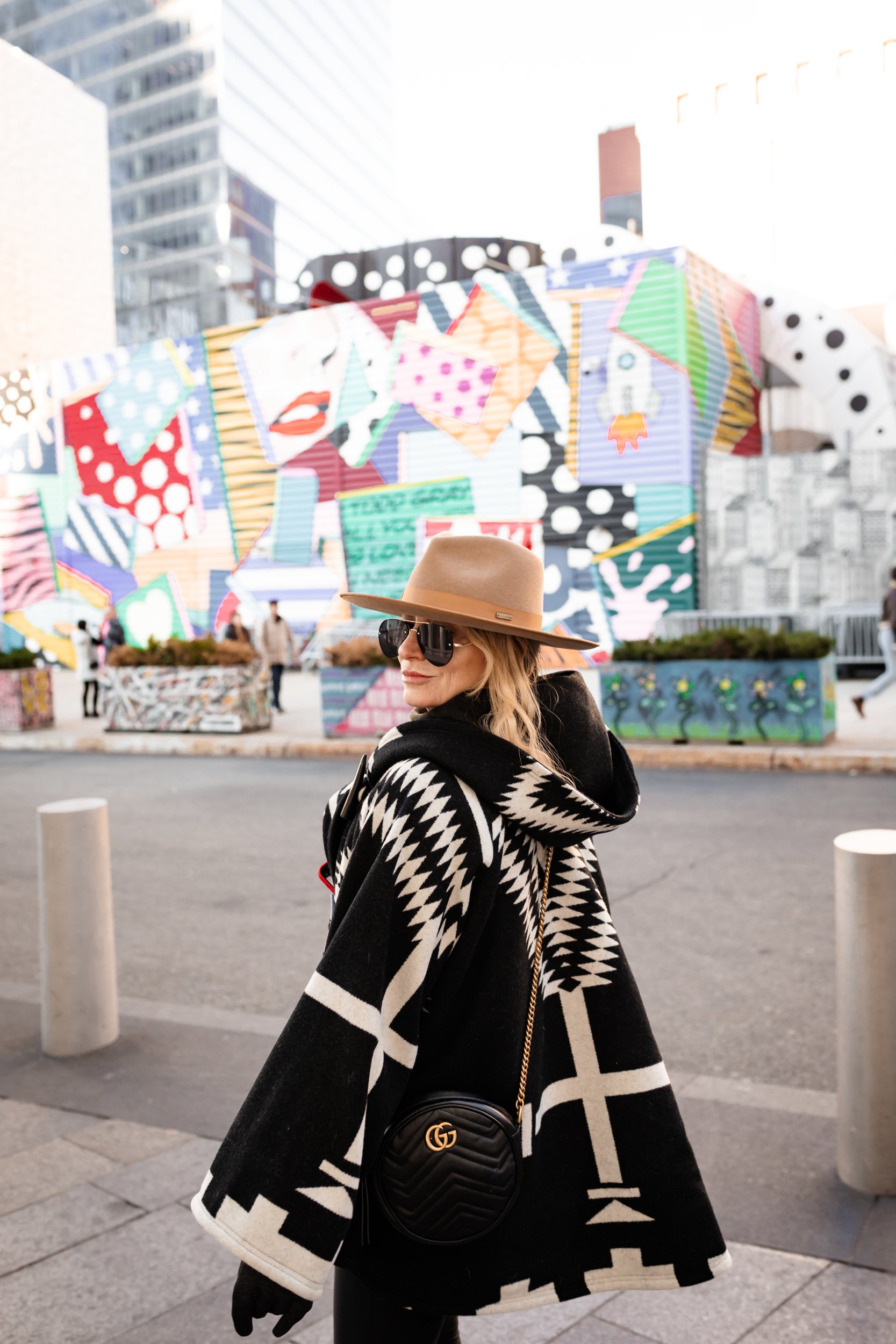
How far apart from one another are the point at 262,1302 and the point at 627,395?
20804mm

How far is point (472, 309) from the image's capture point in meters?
22.8

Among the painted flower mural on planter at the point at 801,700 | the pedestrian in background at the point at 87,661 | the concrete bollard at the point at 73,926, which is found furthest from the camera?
the pedestrian in background at the point at 87,661

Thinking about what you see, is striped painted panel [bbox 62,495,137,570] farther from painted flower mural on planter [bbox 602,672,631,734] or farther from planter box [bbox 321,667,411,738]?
painted flower mural on planter [bbox 602,672,631,734]

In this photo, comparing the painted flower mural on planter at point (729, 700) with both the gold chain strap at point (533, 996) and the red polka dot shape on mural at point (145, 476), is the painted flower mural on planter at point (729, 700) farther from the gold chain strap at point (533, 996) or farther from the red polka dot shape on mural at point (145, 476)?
the red polka dot shape on mural at point (145, 476)

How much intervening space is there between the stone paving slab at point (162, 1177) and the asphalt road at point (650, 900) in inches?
55.6

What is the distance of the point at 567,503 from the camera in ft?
71.9

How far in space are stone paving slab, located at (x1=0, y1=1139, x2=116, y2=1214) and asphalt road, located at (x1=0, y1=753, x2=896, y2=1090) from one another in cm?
144

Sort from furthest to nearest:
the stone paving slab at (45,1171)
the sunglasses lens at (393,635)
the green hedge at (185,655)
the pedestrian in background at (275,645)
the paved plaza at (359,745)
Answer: the pedestrian in background at (275,645)
the green hedge at (185,655)
the paved plaza at (359,745)
the stone paving slab at (45,1171)
the sunglasses lens at (393,635)

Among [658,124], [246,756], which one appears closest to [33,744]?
[246,756]

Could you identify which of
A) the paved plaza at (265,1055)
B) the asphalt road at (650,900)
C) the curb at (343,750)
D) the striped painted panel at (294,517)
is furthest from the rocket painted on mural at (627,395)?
the paved plaza at (265,1055)

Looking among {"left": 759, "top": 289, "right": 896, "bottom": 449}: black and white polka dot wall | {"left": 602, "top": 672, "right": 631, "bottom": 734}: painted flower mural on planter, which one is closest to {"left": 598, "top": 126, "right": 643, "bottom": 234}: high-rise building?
{"left": 759, "top": 289, "right": 896, "bottom": 449}: black and white polka dot wall

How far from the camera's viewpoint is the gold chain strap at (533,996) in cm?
179

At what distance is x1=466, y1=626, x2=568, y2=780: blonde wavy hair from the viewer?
6.07 feet

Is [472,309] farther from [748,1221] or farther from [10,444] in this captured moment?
[748,1221]
